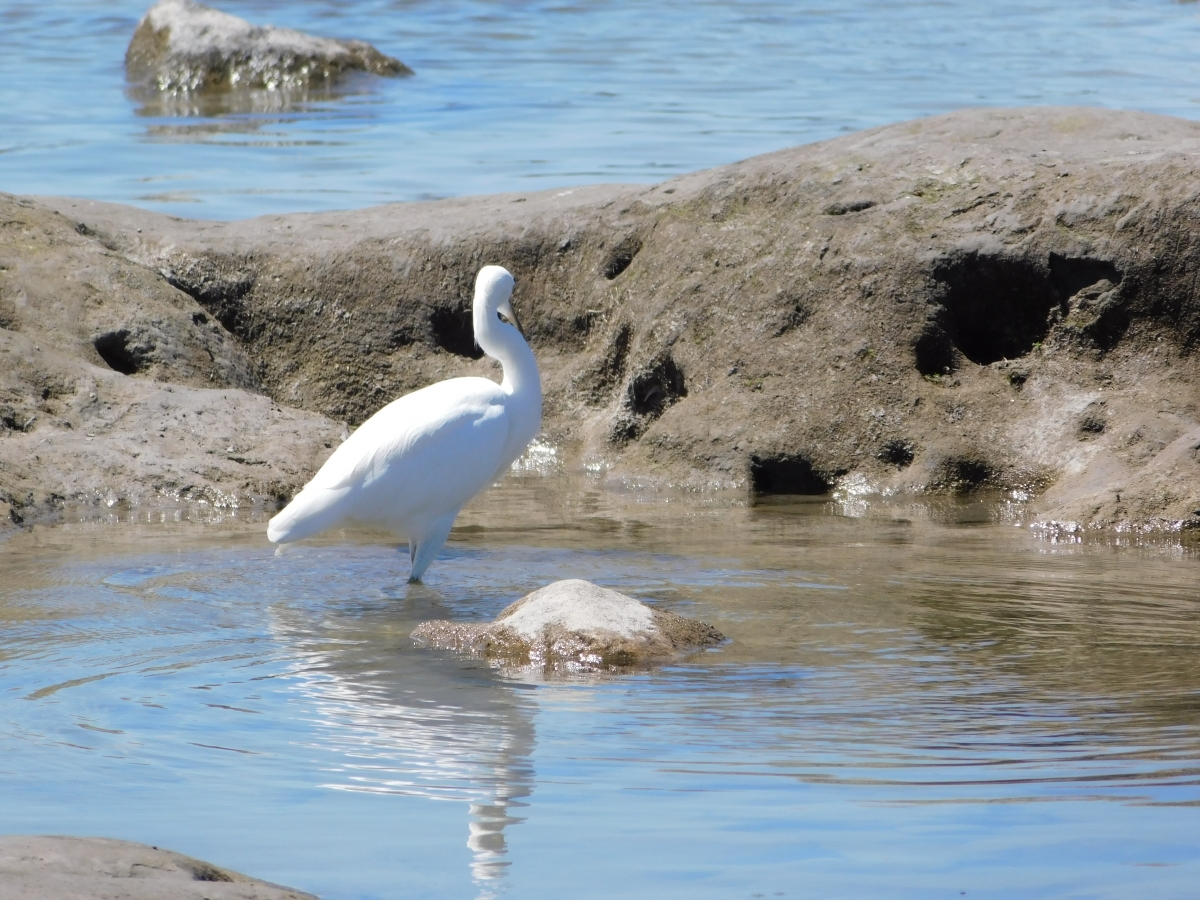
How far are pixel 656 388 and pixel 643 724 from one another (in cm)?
566

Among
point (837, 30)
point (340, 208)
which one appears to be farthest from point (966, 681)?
point (837, 30)

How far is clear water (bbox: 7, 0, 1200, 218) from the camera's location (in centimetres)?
1688

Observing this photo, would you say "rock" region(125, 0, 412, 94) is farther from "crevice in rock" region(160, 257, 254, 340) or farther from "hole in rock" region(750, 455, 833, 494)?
"hole in rock" region(750, 455, 833, 494)

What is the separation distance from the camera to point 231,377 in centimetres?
1073

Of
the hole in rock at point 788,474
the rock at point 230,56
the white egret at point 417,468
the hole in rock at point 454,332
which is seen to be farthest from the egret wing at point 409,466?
the rock at point 230,56

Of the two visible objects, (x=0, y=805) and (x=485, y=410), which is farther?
(x=485, y=410)

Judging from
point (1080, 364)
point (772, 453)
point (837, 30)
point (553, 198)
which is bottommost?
point (772, 453)

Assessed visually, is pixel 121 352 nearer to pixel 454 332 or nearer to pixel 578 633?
pixel 454 332

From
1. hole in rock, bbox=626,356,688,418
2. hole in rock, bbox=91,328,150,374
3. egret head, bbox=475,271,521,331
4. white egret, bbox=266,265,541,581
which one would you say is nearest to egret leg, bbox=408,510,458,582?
white egret, bbox=266,265,541,581

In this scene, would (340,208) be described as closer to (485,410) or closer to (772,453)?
(772,453)

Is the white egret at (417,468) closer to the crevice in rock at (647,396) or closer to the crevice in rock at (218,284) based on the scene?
the crevice in rock at (647,396)

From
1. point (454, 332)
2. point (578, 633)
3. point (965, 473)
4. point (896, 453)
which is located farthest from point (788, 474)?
point (578, 633)

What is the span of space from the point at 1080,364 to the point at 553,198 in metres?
4.08

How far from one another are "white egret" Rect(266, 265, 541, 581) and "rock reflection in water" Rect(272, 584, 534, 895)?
2.49 feet
